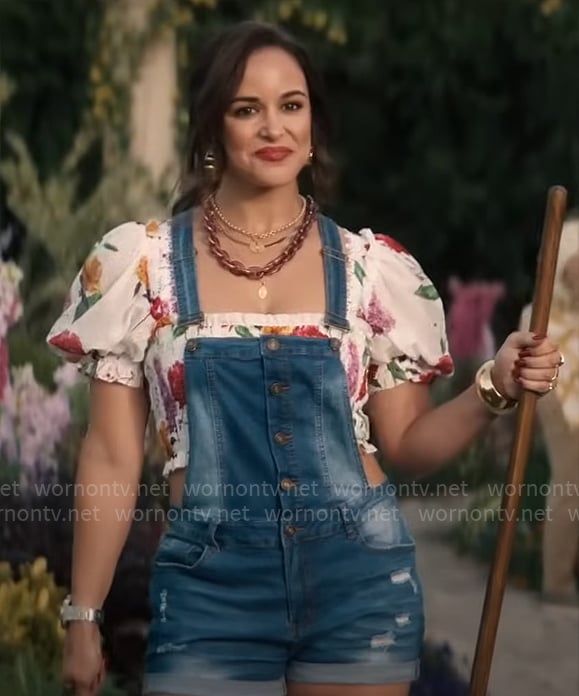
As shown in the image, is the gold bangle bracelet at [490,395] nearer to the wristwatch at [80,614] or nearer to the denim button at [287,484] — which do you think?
the denim button at [287,484]

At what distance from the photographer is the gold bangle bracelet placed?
223 cm

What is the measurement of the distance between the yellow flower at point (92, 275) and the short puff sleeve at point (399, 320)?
391mm

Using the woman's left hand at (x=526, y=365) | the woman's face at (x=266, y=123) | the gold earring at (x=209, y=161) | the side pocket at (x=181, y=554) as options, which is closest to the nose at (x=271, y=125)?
the woman's face at (x=266, y=123)

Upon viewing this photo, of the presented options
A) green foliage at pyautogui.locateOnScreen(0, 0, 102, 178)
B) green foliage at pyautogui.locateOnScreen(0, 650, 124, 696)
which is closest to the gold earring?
green foliage at pyautogui.locateOnScreen(0, 650, 124, 696)

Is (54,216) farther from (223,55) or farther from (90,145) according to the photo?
(223,55)

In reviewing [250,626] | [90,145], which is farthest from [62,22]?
[250,626]

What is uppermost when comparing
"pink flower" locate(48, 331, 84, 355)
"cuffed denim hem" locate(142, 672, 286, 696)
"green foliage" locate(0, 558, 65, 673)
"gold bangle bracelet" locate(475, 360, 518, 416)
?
"pink flower" locate(48, 331, 84, 355)

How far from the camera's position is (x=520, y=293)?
151 inches

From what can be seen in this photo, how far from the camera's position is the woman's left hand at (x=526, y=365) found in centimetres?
219

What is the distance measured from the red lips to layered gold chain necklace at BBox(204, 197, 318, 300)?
12 centimetres

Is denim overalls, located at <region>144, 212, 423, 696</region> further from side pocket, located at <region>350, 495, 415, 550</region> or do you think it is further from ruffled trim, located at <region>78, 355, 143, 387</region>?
ruffled trim, located at <region>78, 355, 143, 387</region>

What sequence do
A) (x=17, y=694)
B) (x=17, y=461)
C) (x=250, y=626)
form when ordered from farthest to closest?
(x=17, y=461) → (x=17, y=694) → (x=250, y=626)

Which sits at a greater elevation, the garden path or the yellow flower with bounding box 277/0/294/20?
the yellow flower with bounding box 277/0/294/20

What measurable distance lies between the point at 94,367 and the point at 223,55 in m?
0.49
